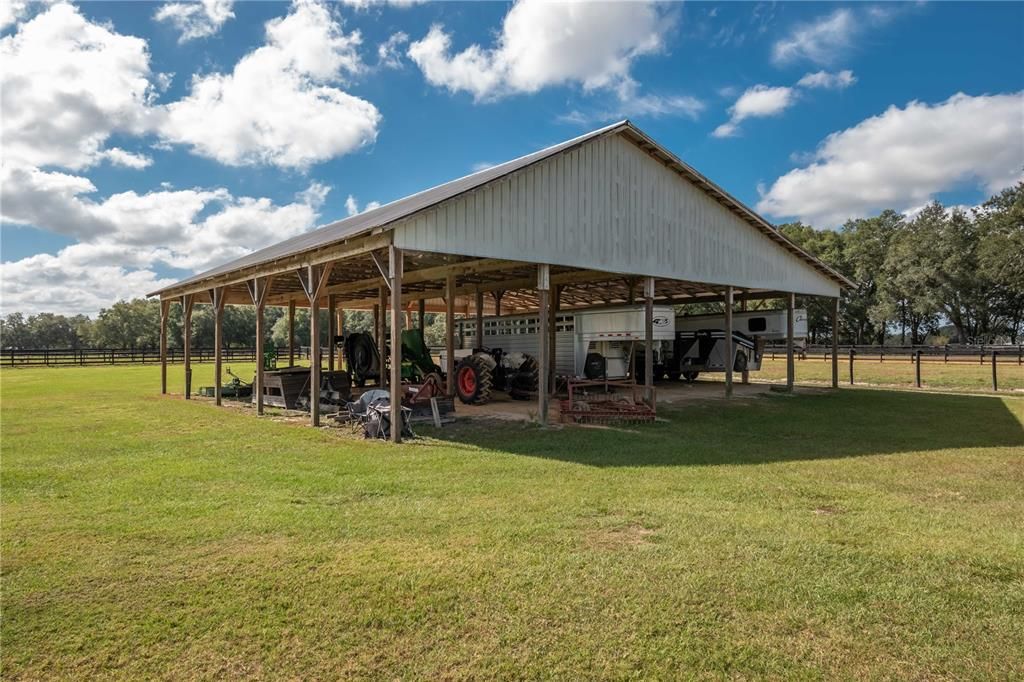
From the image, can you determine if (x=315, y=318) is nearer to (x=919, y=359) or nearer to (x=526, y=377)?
(x=526, y=377)

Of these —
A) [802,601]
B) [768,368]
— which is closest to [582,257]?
[802,601]

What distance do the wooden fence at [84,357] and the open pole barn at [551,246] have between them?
2723 cm

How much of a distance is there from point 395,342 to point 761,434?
20.5 ft

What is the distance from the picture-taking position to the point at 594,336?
1529 cm

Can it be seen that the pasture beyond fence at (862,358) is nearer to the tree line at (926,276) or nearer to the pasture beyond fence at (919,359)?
the pasture beyond fence at (919,359)

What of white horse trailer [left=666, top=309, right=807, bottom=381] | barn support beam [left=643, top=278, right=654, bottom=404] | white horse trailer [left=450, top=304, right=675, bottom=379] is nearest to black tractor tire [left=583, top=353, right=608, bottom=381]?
white horse trailer [left=450, top=304, right=675, bottom=379]

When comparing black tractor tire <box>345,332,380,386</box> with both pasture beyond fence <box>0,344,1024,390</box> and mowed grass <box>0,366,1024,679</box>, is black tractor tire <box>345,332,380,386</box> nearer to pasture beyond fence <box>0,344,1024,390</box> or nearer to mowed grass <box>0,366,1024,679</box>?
mowed grass <box>0,366,1024,679</box>

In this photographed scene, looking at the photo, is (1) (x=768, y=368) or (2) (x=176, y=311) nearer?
(1) (x=768, y=368)

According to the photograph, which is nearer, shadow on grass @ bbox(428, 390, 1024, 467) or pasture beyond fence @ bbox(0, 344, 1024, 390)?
shadow on grass @ bbox(428, 390, 1024, 467)

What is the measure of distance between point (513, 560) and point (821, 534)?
8.33 ft

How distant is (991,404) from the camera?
13961 millimetres

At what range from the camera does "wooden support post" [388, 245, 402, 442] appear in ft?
30.3

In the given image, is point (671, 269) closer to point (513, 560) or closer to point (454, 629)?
point (513, 560)

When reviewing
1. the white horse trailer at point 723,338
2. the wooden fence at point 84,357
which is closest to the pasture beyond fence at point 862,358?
the wooden fence at point 84,357
